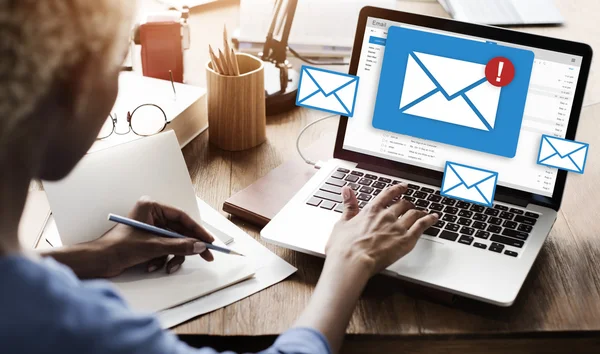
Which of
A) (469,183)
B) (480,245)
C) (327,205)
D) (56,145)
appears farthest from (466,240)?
(56,145)

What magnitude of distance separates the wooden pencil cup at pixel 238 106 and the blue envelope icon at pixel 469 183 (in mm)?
378

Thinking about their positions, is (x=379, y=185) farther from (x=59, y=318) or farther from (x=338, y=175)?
(x=59, y=318)

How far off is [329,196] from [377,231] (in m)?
0.16

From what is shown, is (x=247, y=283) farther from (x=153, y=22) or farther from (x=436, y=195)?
(x=153, y=22)

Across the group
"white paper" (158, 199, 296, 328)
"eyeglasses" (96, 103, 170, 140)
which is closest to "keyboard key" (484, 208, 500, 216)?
"white paper" (158, 199, 296, 328)

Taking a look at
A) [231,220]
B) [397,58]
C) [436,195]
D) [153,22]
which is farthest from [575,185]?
[153,22]

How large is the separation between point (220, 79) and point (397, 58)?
328 millimetres

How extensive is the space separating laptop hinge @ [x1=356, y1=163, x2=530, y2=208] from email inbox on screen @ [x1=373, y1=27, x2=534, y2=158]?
66 millimetres

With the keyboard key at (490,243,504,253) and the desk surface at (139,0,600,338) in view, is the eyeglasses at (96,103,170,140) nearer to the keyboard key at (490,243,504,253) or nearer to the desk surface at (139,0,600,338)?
the desk surface at (139,0,600,338)

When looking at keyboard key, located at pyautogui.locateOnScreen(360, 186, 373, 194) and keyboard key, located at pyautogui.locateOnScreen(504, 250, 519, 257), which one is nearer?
keyboard key, located at pyautogui.locateOnScreen(504, 250, 519, 257)

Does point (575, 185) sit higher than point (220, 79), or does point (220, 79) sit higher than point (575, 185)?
point (220, 79)

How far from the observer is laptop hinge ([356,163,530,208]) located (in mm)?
1061

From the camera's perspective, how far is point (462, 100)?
1056 mm

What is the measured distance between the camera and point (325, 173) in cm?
114
